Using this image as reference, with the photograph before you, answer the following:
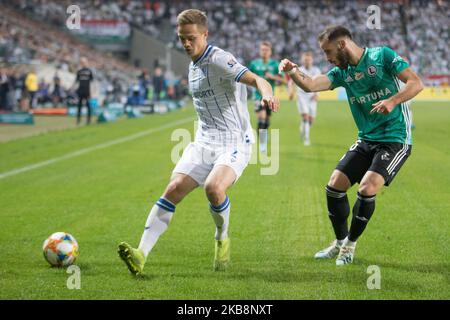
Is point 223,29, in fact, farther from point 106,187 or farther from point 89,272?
point 89,272

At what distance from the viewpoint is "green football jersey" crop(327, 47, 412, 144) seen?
6.77 metres

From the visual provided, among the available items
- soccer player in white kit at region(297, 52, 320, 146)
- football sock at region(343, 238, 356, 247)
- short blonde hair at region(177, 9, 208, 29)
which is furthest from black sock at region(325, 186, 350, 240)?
soccer player in white kit at region(297, 52, 320, 146)

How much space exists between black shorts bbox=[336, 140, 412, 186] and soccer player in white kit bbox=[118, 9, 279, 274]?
98 centimetres

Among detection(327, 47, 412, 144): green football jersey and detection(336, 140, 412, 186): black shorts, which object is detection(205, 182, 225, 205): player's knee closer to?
detection(336, 140, 412, 186): black shorts

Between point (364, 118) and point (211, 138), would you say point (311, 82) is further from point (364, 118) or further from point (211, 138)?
point (211, 138)

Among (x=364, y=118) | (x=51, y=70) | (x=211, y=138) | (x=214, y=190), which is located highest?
(x=51, y=70)

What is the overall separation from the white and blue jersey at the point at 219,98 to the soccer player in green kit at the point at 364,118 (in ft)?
2.11

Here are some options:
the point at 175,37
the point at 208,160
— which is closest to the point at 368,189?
the point at 208,160

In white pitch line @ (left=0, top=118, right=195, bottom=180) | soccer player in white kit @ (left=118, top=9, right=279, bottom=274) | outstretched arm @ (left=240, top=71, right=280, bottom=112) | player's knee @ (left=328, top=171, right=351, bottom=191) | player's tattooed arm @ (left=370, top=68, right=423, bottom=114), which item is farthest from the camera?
white pitch line @ (left=0, top=118, right=195, bottom=180)

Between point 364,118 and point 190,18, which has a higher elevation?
point 190,18

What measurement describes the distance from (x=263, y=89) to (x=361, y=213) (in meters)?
1.55

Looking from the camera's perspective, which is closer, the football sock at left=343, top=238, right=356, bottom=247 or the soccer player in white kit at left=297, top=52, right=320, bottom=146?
the football sock at left=343, top=238, right=356, bottom=247

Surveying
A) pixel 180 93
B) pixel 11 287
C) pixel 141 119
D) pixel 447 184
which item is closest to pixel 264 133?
pixel 447 184

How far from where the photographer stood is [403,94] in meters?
6.43
